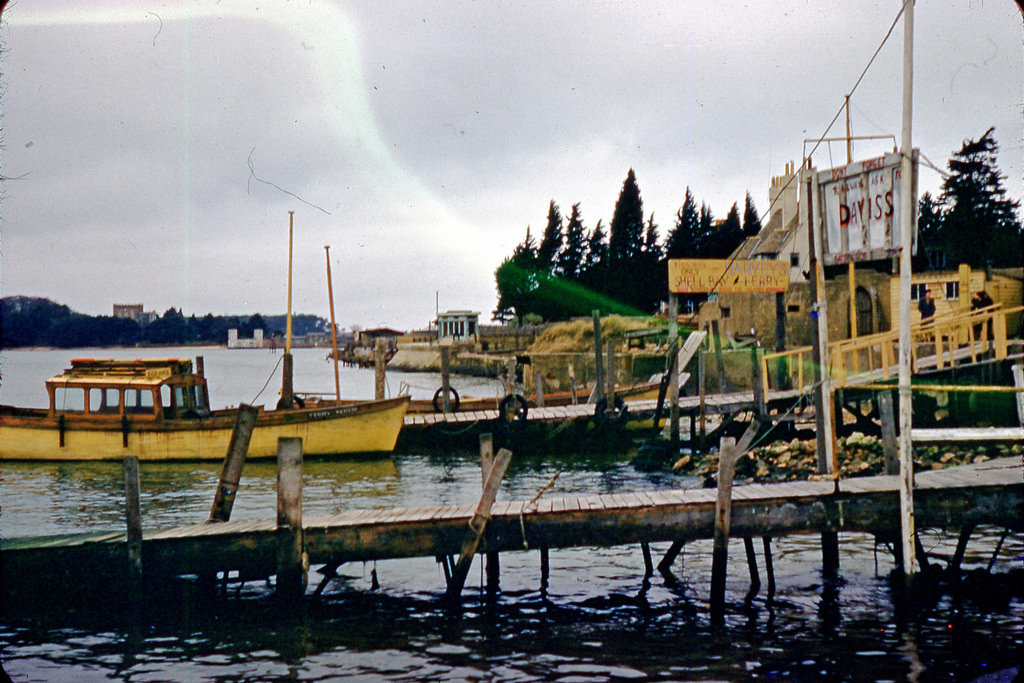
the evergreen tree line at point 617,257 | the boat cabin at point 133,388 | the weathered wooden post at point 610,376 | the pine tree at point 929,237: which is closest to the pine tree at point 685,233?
the evergreen tree line at point 617,257

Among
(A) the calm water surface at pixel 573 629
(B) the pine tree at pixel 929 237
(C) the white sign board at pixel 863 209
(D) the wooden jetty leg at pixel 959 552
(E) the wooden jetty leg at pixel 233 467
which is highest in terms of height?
(B) the pine tree at pixel 929 237

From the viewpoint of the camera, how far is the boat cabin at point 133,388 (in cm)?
2341

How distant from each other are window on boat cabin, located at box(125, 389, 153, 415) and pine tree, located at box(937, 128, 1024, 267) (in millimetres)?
32659

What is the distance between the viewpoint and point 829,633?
879 centimetres

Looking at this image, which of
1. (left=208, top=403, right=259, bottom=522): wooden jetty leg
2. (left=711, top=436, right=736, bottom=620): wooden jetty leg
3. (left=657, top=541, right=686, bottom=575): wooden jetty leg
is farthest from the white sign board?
(left=208, top=403, right=259, bottom=522): wooden jetty leg

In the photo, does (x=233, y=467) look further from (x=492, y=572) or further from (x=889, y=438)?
(x=889, y=438)

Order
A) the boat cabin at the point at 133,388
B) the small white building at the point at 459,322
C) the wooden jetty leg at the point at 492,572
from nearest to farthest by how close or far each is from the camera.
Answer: the wooden jetty leg at the point at 492,572 → the boat cabin at the point at 133,388 → the small white building at the point at 459,322

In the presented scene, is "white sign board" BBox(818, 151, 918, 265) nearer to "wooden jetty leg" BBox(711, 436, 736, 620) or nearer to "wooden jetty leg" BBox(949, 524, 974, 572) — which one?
"wooden jetty leg" BBox(711, 436, 736, 620)

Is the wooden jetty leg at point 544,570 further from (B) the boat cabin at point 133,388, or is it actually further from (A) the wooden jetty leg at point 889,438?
(B) the boat cabin at point 133,388

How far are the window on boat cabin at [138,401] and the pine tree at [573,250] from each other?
173ft

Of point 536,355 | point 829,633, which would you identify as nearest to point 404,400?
point 829,633

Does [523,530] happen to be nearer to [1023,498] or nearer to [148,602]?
[148,602]

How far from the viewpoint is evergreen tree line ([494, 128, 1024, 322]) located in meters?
43.0

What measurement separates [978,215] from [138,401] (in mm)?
40907
